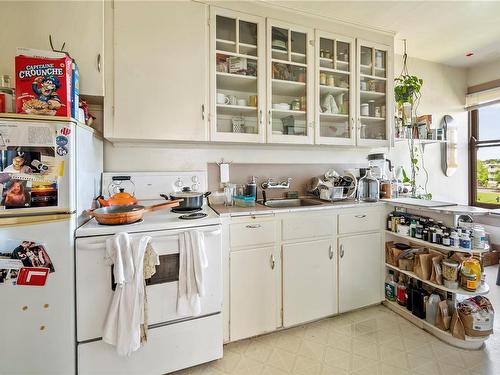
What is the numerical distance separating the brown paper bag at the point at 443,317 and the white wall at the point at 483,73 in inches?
124

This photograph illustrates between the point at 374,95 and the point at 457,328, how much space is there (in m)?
2.09

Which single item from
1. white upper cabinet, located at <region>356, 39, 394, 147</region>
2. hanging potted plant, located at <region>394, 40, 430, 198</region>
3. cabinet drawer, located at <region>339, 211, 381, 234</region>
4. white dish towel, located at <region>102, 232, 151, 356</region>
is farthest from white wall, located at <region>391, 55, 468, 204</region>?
white dish towel, located at <region>102, 232, 151, 356</region>

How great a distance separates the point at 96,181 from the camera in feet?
5.69

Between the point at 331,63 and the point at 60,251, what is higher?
the point at 331,63

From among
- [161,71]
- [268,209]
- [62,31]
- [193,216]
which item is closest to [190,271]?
[193,216]

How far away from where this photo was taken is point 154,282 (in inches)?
54.8

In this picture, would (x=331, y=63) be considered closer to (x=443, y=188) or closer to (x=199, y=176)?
(x=199, y=176)

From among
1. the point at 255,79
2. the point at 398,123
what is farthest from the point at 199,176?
the point at 398,123

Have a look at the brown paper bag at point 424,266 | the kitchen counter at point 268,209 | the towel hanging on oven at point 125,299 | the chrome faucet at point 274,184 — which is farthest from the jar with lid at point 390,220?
the towel hanging on oven at point 125,299

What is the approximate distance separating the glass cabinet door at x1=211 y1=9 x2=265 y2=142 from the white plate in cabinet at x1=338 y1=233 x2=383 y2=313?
1.18 m

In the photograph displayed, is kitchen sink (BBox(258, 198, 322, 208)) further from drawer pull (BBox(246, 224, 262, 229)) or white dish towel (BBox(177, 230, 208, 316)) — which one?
white dish towel (BBox(177, 230, 208, 316))

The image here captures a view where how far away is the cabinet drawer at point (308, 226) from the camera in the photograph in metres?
1.84

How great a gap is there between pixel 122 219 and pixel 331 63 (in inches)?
86.1

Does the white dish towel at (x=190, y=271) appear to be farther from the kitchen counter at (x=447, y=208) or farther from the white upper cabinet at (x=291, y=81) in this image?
the kitchen counter at (x=447, y=208)
